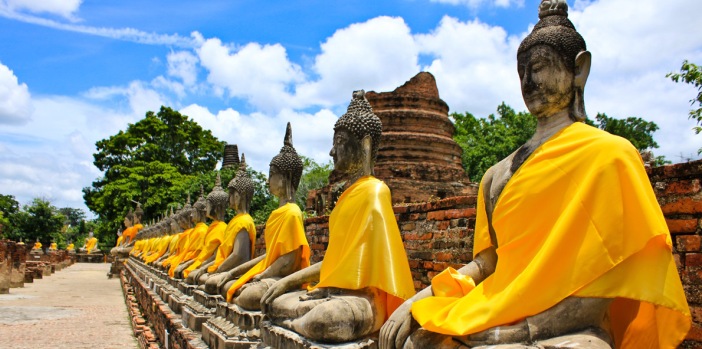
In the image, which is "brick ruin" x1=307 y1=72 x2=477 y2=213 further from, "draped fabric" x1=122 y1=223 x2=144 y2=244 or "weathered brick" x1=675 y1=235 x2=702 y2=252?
"weathered brick" x1=675 y1=235 x2=702 y2=252

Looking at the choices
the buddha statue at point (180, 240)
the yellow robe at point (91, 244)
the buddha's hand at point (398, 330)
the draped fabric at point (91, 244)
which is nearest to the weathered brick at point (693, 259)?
the buddha's hand at point (398, 330)

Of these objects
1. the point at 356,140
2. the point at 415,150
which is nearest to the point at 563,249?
the point at 356,140

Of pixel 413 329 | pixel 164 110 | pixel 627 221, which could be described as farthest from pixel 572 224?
pixel 164 110

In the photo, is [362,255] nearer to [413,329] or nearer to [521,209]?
[413,329]

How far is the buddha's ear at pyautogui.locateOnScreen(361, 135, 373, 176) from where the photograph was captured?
452 cm

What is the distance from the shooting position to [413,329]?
9.49 feet

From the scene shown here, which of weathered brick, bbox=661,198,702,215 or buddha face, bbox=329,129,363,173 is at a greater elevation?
buddha face, bbox=329,129,363,173

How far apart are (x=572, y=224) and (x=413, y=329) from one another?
911mm

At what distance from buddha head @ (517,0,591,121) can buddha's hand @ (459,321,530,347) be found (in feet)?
3.46

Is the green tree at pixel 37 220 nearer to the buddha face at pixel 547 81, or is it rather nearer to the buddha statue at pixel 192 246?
the buddha statue at pixel 192 246

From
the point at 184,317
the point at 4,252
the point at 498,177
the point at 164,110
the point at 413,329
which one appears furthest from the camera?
the point at 164,110

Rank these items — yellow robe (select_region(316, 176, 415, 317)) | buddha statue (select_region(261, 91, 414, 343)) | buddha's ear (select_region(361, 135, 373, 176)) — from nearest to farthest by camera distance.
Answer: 1. buddha statue (select_region(261, 91, 414, 343))
2. yellow robe (select_region(316, 176, 415, 317))
3. buddha's ear (select_region(361, 135, 373, 176))

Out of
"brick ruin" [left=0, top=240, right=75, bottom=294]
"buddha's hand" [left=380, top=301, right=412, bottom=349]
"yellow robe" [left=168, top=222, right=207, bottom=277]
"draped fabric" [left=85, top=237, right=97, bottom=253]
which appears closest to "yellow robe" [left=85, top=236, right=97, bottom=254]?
"draped fabric" [left=85, top=237, right=97, bottom=253]

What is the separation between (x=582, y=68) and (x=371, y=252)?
181 cm
